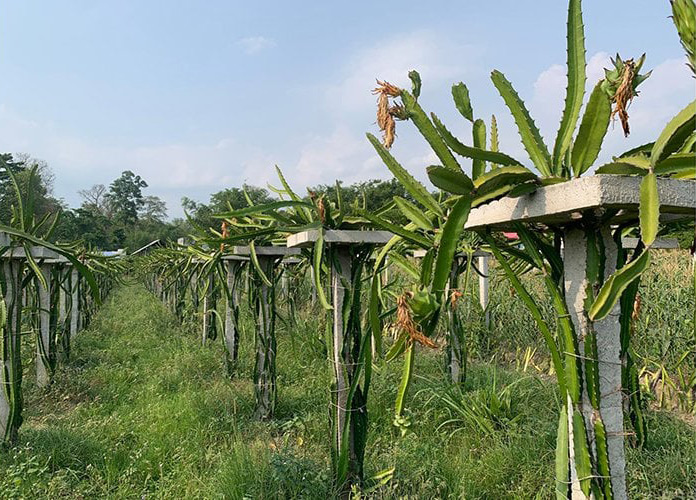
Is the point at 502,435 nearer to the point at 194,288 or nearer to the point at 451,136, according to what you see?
the point at 451,136

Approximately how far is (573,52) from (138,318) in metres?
6.42

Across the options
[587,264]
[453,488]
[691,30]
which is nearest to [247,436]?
[453,488]

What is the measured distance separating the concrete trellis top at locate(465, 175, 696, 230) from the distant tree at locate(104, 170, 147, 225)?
151 feet

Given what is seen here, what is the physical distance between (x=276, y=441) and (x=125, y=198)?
1975 inches

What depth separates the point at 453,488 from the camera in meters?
1.82

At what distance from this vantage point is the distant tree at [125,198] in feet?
146

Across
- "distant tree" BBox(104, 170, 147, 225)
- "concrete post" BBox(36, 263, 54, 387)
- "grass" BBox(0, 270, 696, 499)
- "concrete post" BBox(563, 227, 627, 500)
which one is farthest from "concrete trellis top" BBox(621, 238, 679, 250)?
"distant tree" BBox(104, 170, 147, 225)

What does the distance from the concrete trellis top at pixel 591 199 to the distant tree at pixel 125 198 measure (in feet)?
151

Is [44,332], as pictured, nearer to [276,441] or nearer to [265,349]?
[265,349]

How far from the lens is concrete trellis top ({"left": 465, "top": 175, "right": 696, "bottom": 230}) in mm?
633

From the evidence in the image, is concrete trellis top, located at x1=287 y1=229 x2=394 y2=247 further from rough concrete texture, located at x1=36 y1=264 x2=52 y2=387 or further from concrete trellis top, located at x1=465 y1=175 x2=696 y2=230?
rough concrete texture, located at x1=36 y1=264 x2=52 y2=387

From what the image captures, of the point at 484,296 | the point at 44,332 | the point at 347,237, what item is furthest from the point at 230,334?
the point at 347,237

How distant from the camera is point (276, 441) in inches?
93.1

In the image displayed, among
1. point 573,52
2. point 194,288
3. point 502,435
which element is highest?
point 573,52
